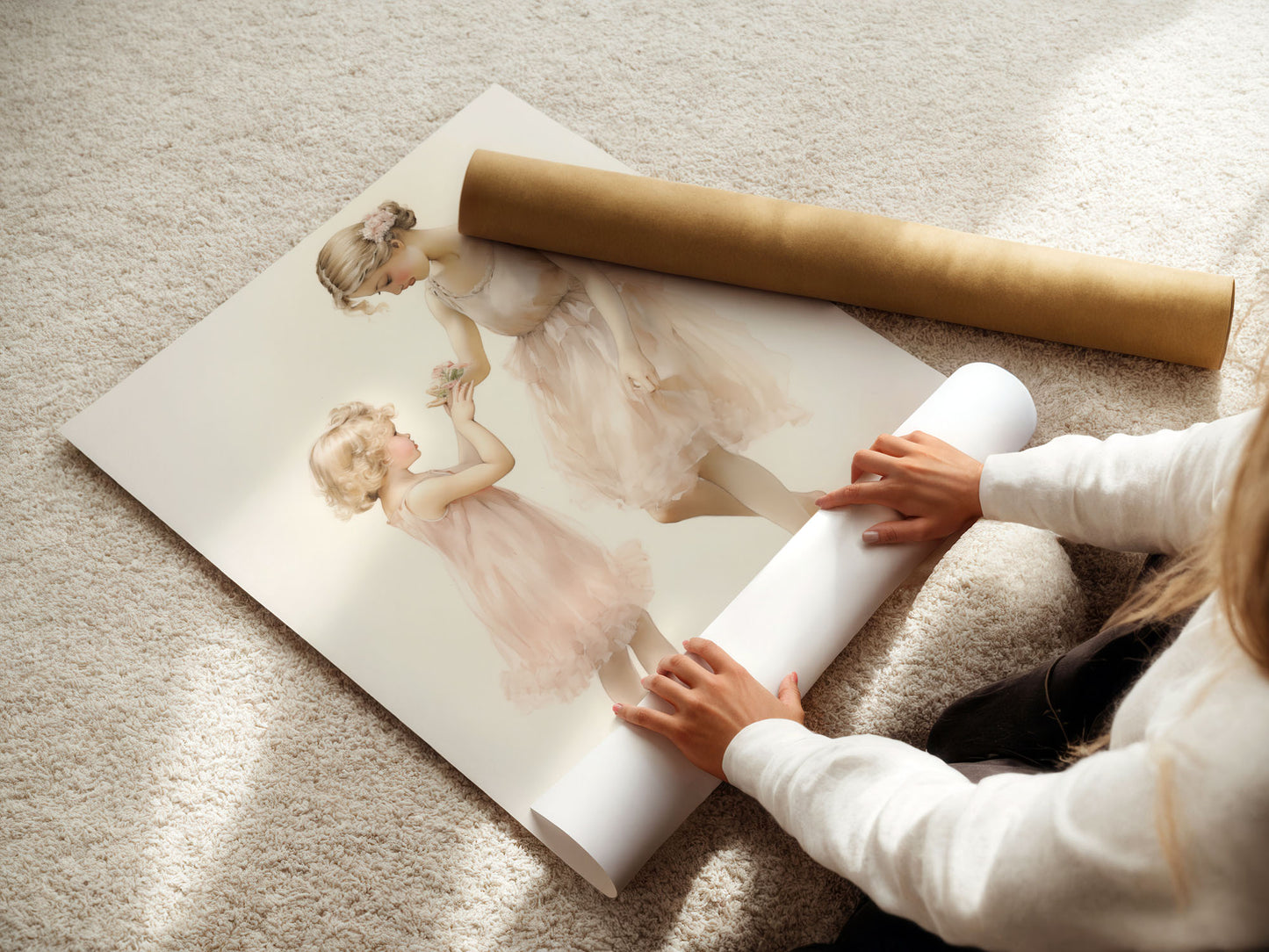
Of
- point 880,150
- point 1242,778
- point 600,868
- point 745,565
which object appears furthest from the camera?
point 880,150

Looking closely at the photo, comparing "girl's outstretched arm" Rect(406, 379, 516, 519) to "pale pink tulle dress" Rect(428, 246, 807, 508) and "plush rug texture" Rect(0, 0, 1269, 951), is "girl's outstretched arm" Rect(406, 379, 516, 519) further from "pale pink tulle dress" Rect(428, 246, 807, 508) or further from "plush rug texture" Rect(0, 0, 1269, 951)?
"plush rug texture" Rect(0, 0, 1269, 951)

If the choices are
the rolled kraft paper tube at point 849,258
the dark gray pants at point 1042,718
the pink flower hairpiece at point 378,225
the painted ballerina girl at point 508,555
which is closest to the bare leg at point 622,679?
the painted ballerina girl at point 508,555

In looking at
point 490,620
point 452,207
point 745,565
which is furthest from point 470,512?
point 452,207

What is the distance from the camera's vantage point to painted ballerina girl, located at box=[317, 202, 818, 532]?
80cm

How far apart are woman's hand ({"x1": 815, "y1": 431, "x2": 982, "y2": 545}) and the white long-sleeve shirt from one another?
120 millimetres

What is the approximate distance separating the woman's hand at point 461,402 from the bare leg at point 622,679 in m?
A: 0.26

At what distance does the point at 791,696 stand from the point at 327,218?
0.68m

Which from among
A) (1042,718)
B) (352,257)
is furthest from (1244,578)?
(352,257)

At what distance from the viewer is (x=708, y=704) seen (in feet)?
2.14

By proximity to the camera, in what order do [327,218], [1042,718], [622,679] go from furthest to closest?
[327,218] < [622,679] < [1042,718]

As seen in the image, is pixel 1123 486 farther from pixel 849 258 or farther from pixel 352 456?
pixel 352 456

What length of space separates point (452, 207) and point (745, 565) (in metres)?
0.49

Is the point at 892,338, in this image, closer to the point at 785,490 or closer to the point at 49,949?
the point at 785,490

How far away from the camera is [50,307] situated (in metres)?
0.92
